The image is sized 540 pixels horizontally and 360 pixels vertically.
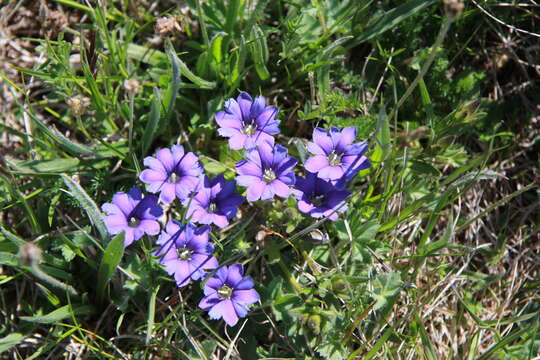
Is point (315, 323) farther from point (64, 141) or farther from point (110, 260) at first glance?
point (64, 141)

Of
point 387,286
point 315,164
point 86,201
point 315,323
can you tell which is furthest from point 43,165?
point 387,286

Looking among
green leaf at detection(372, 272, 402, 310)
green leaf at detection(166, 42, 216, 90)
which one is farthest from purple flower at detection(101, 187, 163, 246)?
green leaf at detection(372, 272, 402, 310)

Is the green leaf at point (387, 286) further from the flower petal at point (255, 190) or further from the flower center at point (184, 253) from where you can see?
the flower center at point (184, 253)

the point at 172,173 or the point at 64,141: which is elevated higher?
the point at 64,141

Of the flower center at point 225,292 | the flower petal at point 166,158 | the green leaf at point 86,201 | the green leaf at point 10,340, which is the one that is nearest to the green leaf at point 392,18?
the flower petal at point 166,158

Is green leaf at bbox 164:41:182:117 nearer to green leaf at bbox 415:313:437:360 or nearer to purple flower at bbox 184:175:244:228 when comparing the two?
purple flower at bbox 184:175:244:228

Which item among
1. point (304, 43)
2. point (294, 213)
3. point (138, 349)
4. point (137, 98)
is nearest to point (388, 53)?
point (304, 43)
